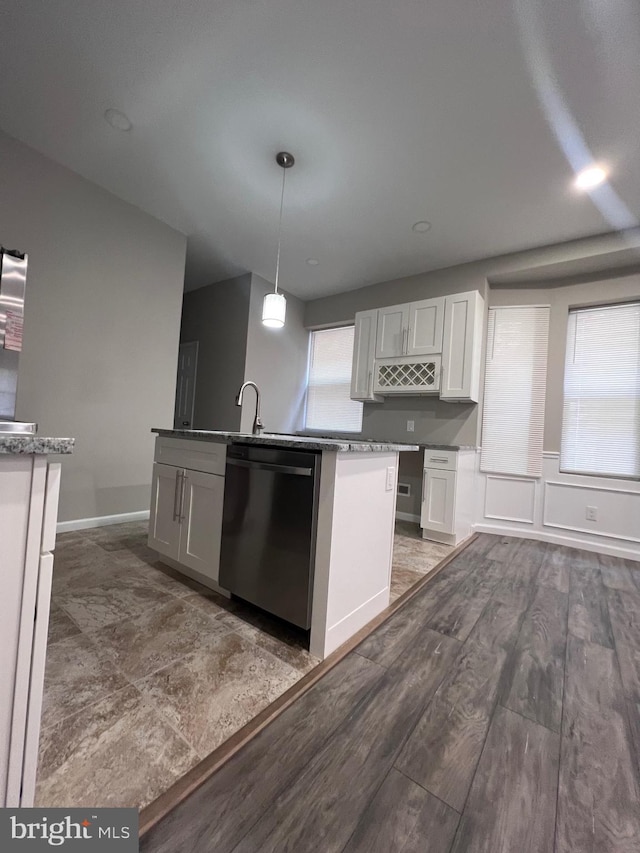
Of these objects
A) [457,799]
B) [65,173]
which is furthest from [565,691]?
[65,173]

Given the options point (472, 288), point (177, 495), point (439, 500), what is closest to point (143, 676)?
point (177, 495)

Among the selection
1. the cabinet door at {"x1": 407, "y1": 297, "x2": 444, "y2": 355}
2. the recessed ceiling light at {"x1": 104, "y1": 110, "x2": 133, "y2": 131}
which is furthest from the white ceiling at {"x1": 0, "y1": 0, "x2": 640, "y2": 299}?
the cabinet door at {"x1": 407, "y1": 297, "x2": 444, "y2": 355}

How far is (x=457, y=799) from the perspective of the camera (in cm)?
88

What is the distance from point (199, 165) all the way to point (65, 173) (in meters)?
1.12

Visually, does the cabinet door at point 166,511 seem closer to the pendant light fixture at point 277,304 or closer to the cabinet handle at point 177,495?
the cabinet handle at point 177,495

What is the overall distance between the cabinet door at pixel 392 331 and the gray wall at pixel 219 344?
1707mm

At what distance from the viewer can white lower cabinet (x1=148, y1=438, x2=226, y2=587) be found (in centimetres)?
182

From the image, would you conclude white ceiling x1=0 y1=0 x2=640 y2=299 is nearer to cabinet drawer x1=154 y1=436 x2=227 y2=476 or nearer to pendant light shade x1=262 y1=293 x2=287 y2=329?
pendant light shade x1=262 y1=293 x2=287 y2=329

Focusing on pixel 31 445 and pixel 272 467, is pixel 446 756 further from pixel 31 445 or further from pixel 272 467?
pixel 31 445

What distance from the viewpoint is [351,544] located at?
150cm

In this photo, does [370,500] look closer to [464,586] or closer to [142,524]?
[464,586]

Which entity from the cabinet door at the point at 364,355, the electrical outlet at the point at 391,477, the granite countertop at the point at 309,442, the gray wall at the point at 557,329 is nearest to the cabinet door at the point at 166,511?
the granite countertop at the point at 309,442

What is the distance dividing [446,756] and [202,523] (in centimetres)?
143

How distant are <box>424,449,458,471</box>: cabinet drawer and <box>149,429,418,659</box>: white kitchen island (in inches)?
59.3
